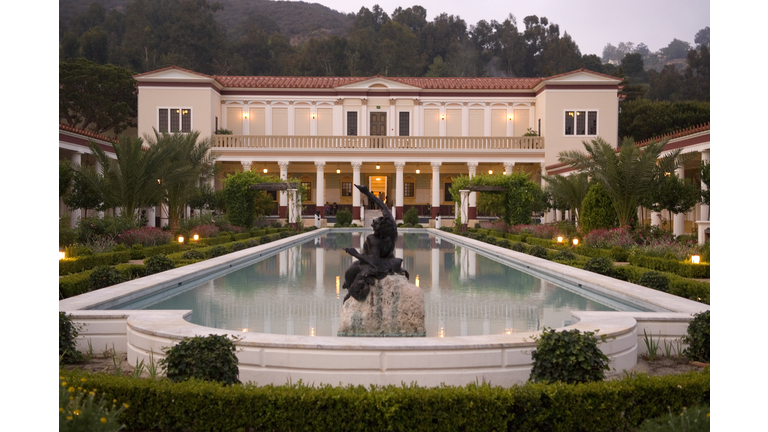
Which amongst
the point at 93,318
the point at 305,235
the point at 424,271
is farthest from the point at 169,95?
the point at 93,318

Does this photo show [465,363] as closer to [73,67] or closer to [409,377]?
[409,377]

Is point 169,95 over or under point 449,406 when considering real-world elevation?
over

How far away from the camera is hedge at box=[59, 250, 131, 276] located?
10.2 metres

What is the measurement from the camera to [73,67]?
41.4m

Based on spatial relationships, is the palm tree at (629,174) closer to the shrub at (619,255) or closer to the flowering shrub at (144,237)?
the shrub at (619,255)

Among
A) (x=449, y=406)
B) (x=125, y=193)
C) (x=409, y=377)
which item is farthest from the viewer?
(x=125, y=193)

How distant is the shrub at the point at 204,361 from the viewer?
4199 millimetres

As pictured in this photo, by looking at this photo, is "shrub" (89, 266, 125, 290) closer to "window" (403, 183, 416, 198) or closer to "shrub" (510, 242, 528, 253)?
"shrub" (510, 242, 528, 253)

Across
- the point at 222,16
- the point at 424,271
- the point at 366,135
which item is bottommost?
the point at 424,271

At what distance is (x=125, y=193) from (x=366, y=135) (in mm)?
21727

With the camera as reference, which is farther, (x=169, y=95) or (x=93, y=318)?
(x=169, y=95)

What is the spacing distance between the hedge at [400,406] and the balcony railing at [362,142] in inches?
1201

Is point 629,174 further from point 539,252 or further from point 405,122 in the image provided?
point 405,122

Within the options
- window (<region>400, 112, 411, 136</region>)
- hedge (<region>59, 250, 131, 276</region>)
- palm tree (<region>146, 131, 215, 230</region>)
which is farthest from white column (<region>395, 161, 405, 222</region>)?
hedge (<region>59, 250, 131, 276</region>)
